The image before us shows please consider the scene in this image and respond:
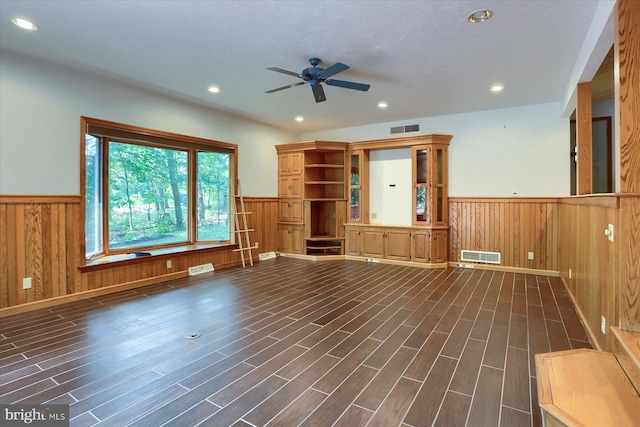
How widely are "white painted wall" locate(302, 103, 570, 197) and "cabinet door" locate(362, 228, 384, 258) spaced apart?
64.1 inches

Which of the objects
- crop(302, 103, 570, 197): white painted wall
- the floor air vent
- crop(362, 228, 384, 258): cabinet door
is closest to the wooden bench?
crop(302, 103, 570, 197): white painted wall

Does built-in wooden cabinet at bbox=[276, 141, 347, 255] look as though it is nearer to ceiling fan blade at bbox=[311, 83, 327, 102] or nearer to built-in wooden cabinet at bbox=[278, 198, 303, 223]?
built-in wooden cabinet at bbox=[278, 198, 303, 223]

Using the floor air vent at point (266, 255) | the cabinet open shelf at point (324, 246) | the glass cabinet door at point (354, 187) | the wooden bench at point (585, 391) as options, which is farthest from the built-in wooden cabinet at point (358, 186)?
the wooden bench at point (585, 391)

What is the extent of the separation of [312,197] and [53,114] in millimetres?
4541

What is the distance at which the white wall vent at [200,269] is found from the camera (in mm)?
5387

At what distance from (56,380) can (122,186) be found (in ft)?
10.8

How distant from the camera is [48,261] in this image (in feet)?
12.5

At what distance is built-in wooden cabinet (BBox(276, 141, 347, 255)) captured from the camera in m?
6.87

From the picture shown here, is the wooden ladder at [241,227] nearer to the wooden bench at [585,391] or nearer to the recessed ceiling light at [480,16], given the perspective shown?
the recessed ceiling light at [480,16]

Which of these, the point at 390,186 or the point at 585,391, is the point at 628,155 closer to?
the point at 585,391

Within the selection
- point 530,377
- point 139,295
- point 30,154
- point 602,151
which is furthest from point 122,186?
point 602,151

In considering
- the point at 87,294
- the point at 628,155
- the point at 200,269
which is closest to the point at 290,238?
the point at 200,269

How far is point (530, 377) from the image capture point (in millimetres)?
2207

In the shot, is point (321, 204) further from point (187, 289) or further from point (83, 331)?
point (83, 331)
